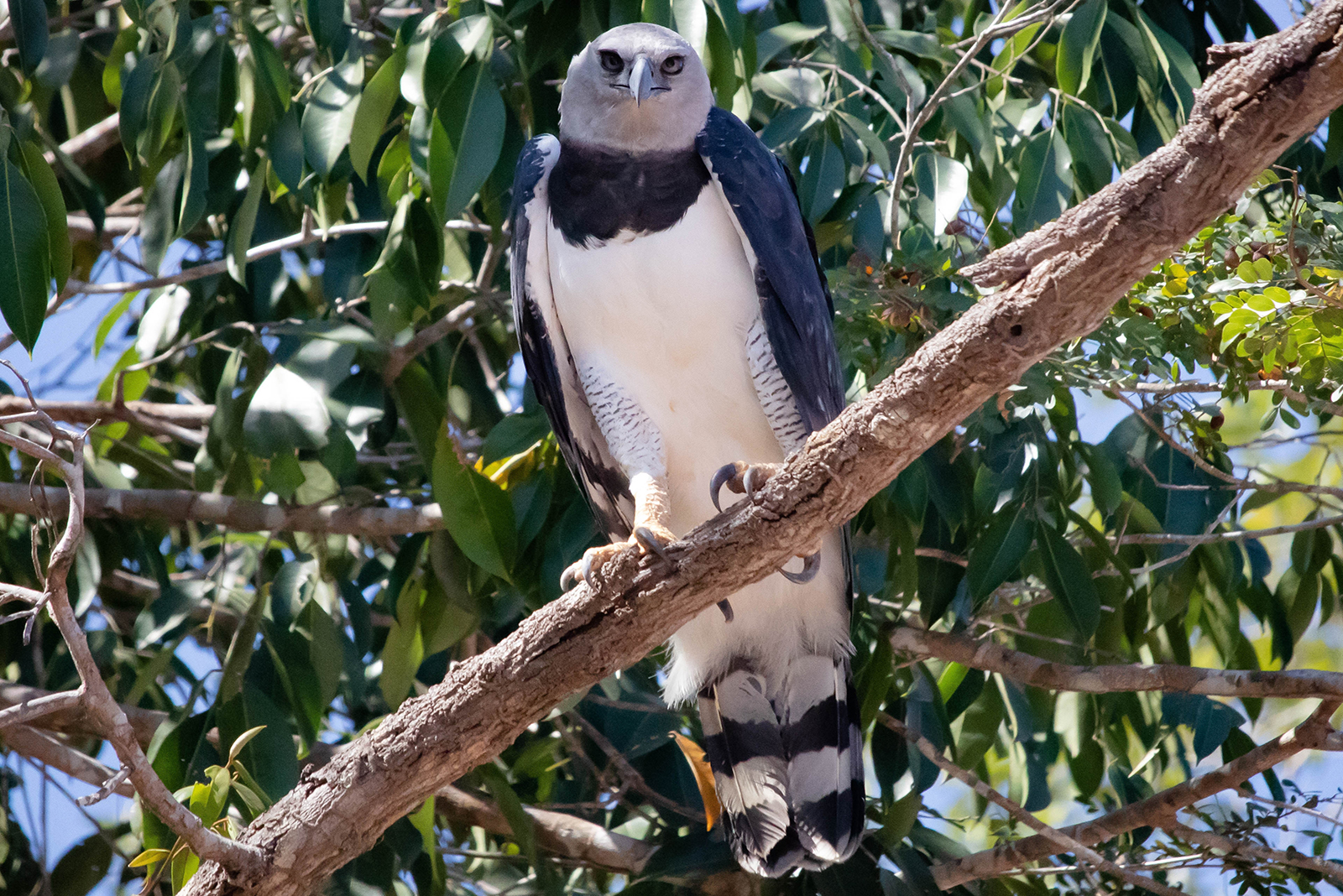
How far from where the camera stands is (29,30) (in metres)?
2.70

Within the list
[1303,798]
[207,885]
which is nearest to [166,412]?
[207,885]

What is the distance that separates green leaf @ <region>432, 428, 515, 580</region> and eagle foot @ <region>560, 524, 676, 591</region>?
0.65 feet

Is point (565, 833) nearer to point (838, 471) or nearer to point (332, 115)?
point (838, 471)

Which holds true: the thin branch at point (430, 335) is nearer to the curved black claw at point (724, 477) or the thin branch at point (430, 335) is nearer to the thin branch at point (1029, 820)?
the curved black claw at point (724, 477)

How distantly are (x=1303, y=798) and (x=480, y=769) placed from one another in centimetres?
192

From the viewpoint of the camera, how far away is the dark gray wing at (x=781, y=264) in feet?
9.11

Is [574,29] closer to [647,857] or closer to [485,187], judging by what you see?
[485,187]

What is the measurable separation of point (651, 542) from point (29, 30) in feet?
5.57

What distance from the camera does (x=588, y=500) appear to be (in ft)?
10.1

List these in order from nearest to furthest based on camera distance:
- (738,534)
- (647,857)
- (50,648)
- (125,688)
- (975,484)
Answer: (738,534)
(975,484)
(647,857)
(125,688)
(50,648)

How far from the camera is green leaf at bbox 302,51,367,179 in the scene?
111 inches

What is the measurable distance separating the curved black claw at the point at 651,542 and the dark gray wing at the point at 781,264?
60cm

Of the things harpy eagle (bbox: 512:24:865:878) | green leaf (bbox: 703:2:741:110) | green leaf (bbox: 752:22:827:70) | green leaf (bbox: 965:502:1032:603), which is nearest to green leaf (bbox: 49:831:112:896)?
harpy eagle (bbox: 512:24:865:878)

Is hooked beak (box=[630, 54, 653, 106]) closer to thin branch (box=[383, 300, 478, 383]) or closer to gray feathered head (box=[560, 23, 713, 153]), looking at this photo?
gray feathered head (box=[560, 23, 713, 153])
